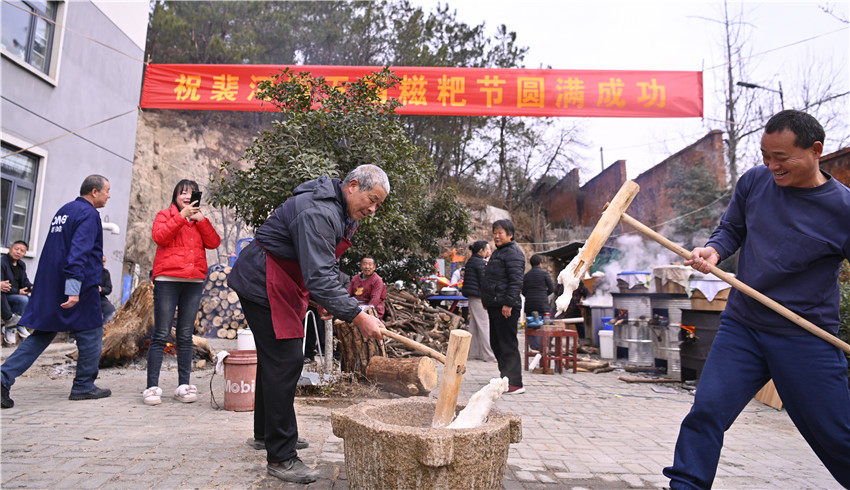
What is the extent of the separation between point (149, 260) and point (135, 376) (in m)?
15.0

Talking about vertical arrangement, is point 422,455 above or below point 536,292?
below

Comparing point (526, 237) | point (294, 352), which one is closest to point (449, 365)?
point (294, 352)

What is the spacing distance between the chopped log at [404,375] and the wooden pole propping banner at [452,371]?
2.60 metres

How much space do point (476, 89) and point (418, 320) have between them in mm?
4880

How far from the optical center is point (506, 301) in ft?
20.5

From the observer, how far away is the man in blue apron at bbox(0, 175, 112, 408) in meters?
4.55

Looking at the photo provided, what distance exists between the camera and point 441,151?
26.4 m

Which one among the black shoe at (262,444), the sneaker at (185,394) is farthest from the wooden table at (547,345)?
the black shoe at (262,444)

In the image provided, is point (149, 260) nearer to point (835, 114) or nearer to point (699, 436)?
point (699, 436)

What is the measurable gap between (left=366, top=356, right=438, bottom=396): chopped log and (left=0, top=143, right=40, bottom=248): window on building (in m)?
6.91

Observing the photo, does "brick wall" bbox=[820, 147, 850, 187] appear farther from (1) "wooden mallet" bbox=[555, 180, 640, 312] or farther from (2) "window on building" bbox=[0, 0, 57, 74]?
(2) "window on building" bbox=[0, 0, 57, 74]

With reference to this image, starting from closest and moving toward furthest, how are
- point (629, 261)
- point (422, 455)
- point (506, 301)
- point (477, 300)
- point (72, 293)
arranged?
point (422, 455), point (72, 293), point (506, 301), point (477, 300), point (629, 261)

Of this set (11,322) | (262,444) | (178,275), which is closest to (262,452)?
(262,444)

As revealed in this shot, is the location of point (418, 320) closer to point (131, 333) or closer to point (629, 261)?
point (131, 333)
